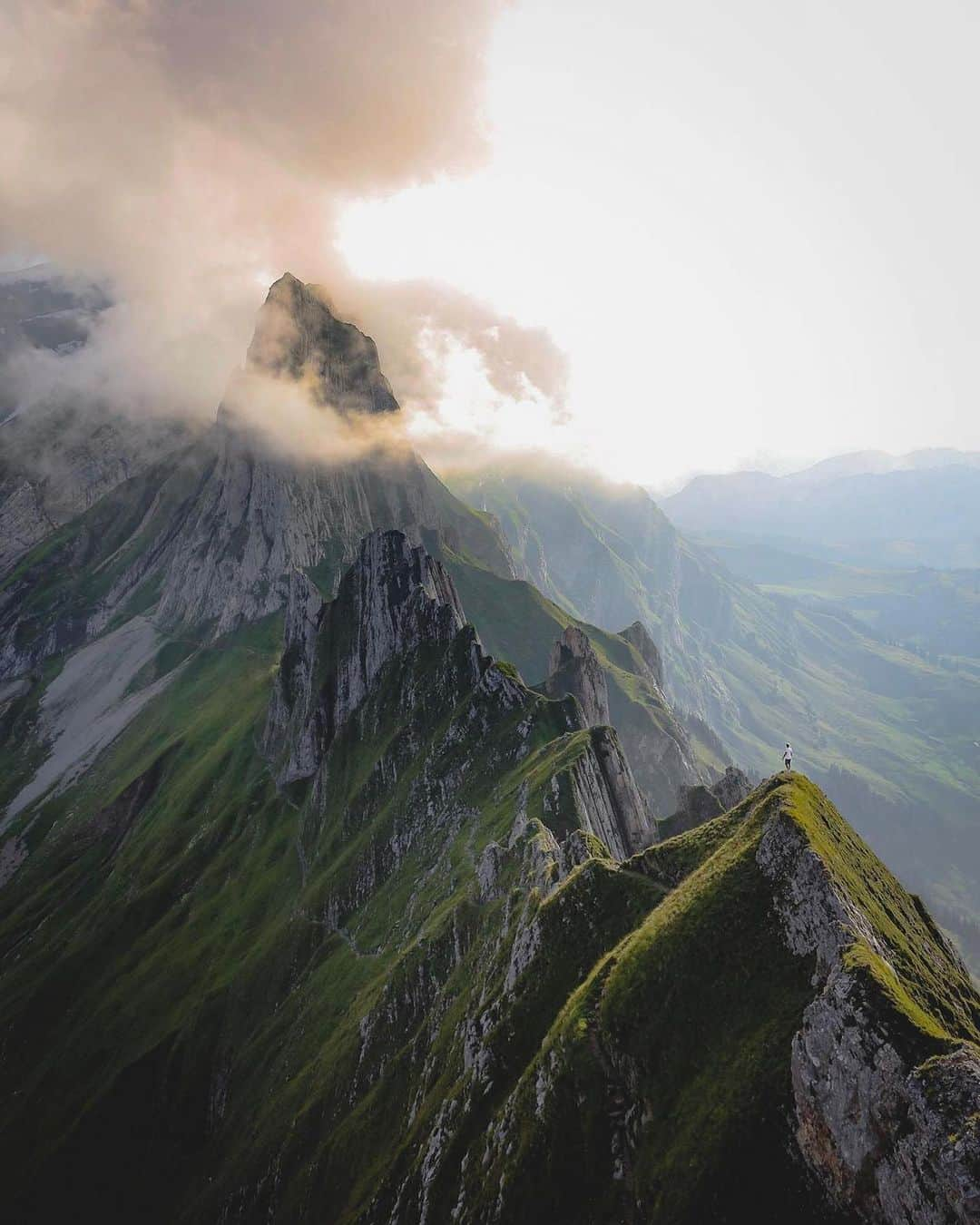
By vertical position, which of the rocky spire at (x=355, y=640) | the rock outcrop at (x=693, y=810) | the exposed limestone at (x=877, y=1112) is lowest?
the rock outcrop at (x=693, y=810)

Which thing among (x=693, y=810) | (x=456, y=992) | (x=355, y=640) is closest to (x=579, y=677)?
(x=355, y=640)

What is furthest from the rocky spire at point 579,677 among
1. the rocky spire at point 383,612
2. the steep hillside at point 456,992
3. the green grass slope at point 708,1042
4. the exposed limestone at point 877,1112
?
the exposed limestone at point 877,1112

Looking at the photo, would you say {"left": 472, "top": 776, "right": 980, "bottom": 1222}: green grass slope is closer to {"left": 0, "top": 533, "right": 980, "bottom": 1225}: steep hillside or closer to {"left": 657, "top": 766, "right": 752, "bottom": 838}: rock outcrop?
{"left": 0, "top": 533, "right": 980, "bottom": 1225}: steep hillside

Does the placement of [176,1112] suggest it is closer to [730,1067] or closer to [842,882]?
[730,1067]

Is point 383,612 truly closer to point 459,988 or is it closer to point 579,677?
point 579,677

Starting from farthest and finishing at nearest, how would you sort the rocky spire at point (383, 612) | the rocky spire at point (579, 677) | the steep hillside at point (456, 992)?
1. the rocky spire at point (579, 677)
2. the rocky spire at point (383, 612)
3. the steep hillside at point (456, 992)

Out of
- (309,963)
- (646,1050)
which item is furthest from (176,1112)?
(646,1050)

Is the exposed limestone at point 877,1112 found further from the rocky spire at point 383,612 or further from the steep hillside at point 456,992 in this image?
the rocky spire at point 383,612
